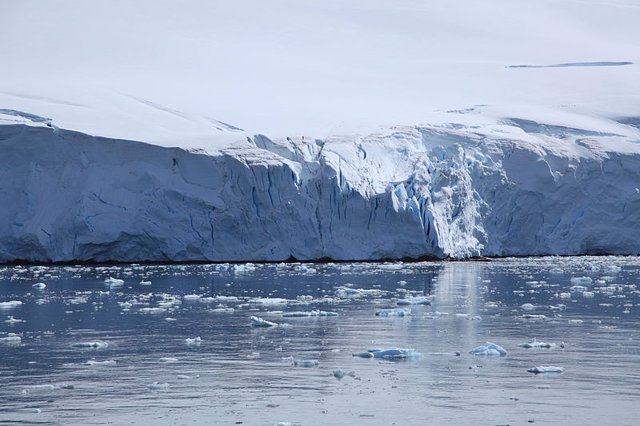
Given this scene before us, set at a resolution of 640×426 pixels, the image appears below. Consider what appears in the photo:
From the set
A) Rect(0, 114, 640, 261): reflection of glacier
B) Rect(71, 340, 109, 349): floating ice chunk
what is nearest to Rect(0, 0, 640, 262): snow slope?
Rect(0, 114, 640, 261): reflection of glacier

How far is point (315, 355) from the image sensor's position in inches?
378

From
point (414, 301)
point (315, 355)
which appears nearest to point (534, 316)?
point (414, 301)

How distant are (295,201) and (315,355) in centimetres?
1363

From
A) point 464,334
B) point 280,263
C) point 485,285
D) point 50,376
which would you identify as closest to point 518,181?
point 280,263

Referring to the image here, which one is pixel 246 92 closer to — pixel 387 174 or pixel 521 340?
pixel 387 174

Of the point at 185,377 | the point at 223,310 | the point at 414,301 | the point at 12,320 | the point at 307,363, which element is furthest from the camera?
the point at 414,301

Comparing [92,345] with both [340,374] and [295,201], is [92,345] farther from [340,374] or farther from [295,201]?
[295,201]

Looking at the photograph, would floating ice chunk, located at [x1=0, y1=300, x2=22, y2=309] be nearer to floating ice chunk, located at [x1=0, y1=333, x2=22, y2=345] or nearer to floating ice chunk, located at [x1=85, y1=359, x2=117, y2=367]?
floating ice chunk, located at [x1=0, y1=333, x2=22, y2=345]

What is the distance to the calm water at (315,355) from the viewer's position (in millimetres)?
7266

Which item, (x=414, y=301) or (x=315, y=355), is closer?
(x=315, y=355)

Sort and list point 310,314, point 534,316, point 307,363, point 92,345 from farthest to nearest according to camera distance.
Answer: point 310,314 → point 534,316 → point 92,345 → point 307,363

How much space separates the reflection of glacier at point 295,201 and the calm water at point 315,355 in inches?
173

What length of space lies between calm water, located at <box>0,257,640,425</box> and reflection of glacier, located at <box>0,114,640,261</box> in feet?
14.4

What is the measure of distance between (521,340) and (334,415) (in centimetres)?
397
